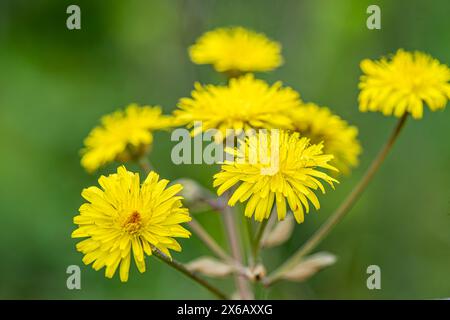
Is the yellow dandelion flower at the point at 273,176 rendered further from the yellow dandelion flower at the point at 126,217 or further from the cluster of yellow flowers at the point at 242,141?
the yellow dandelion flower at the point at 126,217

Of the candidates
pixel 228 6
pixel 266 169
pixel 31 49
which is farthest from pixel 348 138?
pixel 31 49

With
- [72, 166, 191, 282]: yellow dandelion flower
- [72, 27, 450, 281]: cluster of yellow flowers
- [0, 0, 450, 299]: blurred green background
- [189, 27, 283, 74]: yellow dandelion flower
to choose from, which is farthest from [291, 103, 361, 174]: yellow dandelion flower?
[0, 0, 450, 299]: blurred green background

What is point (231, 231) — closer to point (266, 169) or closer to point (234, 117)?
point (234, 117)

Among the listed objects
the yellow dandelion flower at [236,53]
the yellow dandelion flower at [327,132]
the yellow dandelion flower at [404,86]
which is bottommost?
the yellow dandelion flower at [327,132]

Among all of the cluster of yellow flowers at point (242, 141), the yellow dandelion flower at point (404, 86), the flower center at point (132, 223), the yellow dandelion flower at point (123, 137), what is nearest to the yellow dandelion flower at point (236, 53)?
the cluster of yellow flowers at point (242, 141)

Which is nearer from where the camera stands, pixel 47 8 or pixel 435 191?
pixel 435 191

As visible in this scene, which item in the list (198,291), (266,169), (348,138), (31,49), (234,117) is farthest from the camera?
(31,49)
